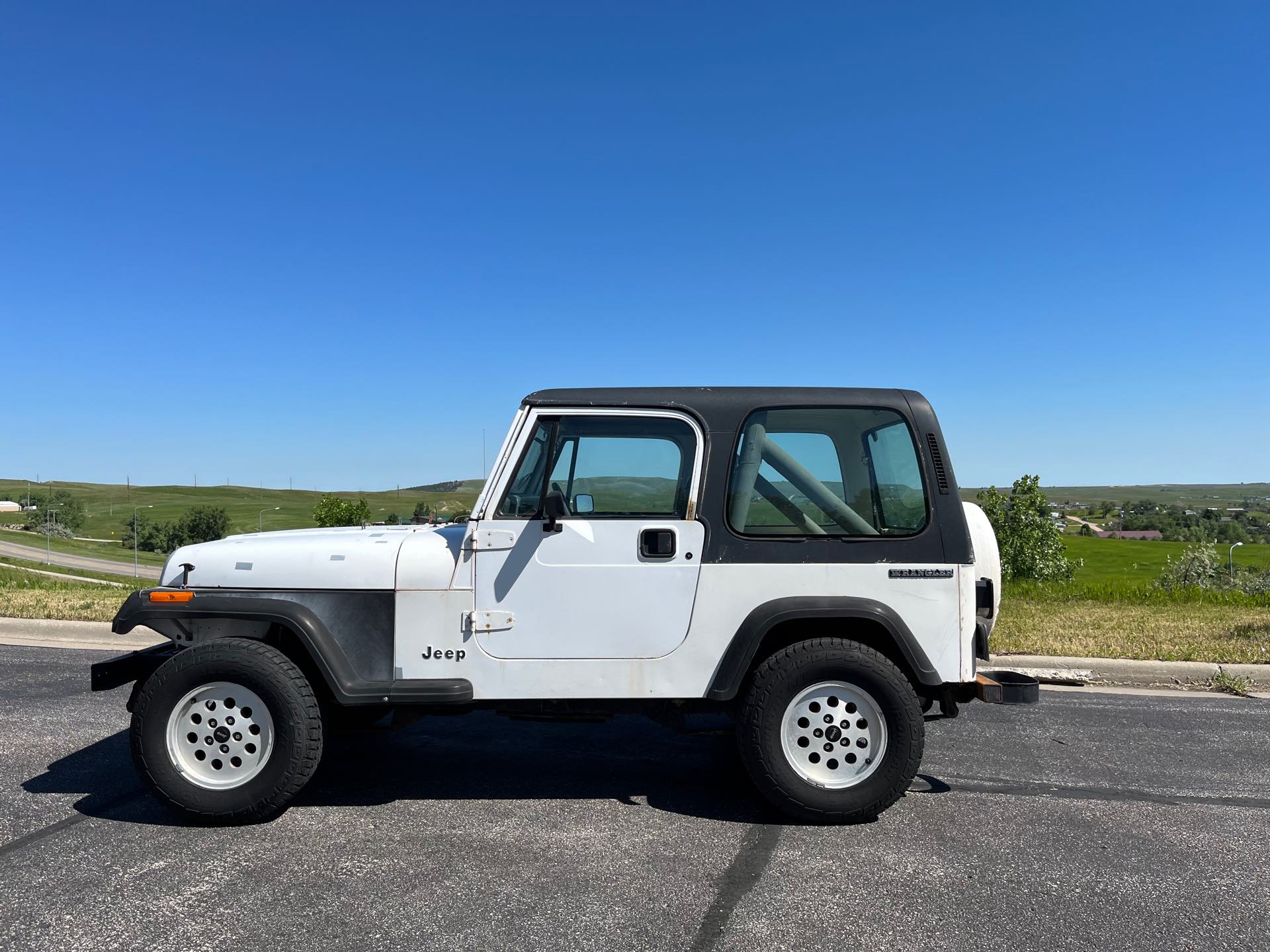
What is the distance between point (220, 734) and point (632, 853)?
201cm

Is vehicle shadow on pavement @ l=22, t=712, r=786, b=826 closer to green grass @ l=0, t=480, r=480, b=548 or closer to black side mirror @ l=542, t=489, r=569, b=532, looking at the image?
black side mirror @ l=542, t=489, r=569, b=532

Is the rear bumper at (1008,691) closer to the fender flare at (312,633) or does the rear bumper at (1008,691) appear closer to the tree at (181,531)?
the fender flare at (312,633)

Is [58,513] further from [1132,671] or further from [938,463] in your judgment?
[938,463]

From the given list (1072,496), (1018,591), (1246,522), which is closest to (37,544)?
(1018,591)

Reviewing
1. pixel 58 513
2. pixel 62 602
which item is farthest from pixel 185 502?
pixel 62 602

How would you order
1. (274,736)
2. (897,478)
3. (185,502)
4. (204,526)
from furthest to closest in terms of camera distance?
1. (185,502)
2. (204,526)
3. (897,478)
4. (274,736)

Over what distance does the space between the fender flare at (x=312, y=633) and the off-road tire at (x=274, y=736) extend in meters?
0.16

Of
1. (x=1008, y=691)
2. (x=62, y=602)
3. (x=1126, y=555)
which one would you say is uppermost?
(x=1008, y=691)

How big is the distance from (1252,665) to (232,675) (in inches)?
307

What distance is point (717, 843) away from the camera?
146 inches

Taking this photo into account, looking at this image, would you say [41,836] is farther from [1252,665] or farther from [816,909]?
[1252,665]

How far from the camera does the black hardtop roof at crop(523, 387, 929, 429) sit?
4.23 metres

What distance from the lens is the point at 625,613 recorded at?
4062 mm

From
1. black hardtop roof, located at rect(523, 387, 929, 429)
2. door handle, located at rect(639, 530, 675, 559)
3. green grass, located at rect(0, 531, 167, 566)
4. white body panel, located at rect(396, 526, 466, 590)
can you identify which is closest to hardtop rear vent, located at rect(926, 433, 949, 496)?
black hardtop roof, located at rect(523, 387, 929, 429)
